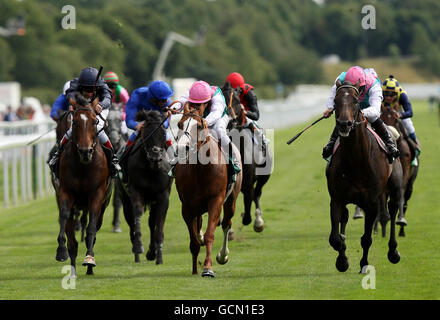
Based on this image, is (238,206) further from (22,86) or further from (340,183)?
(22,86)

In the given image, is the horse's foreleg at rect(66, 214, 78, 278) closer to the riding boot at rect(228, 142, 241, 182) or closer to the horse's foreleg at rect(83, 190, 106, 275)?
the horse's foreleg at rect(83, 190, 106, 275)

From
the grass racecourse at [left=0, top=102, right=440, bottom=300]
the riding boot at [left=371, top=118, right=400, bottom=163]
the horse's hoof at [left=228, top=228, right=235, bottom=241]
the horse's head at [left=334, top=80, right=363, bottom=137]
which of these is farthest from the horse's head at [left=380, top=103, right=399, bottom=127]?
the horse's head at [left=334, top=80, right=363, bottom=137]

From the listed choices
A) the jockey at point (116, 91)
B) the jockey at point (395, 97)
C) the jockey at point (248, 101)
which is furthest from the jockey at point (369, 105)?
the jockey at point (116, 91)

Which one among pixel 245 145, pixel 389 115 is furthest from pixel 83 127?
pixel 389 115

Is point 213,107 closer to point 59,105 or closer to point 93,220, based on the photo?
point 93,220

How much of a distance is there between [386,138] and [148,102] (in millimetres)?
2656

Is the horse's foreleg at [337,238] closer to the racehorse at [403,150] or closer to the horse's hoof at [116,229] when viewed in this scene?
the racehorse at [403,150]

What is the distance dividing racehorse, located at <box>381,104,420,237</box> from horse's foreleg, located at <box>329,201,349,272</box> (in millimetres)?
3056

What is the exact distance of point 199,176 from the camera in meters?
8.91

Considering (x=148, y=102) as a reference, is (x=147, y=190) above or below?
below

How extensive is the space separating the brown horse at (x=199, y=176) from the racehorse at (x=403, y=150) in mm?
3596

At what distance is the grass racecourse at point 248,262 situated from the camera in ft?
26.7
